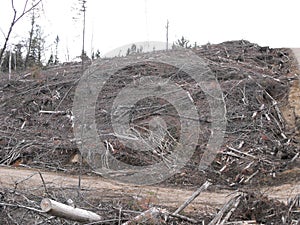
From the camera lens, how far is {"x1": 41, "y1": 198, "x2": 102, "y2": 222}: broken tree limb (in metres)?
3.94

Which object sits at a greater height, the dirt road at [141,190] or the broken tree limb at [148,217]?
the broken tree limb at [148,217]

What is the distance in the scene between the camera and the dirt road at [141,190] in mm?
7461

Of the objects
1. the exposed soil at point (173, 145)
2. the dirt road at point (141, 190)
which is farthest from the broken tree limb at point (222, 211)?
the dirt road at point (141, 190)

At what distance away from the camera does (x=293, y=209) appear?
558 cm

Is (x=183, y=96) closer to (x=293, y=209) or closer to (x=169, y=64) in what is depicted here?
(x=169, y=64)

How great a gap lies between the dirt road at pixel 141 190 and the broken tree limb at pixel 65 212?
7.85ft

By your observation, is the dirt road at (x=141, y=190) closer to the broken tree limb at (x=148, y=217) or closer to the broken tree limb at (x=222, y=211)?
the broken tree limb at (x=222, y=211)

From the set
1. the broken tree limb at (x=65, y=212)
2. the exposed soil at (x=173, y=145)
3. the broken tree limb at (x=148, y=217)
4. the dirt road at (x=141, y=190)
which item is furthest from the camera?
the dirt road at (x=141, y=190)

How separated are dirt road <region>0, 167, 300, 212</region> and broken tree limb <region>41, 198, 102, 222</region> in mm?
2392

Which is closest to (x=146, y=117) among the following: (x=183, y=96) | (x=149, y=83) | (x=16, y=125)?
(x=183, y=96)

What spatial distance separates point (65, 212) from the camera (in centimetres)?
418

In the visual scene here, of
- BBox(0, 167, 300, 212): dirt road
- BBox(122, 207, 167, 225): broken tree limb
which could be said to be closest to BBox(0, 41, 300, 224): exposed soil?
BBox(0, 167, 300, 212): dirt road

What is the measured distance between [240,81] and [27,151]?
24.9ft

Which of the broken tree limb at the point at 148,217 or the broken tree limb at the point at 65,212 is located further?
the broken tree limb at the point at 148,217
